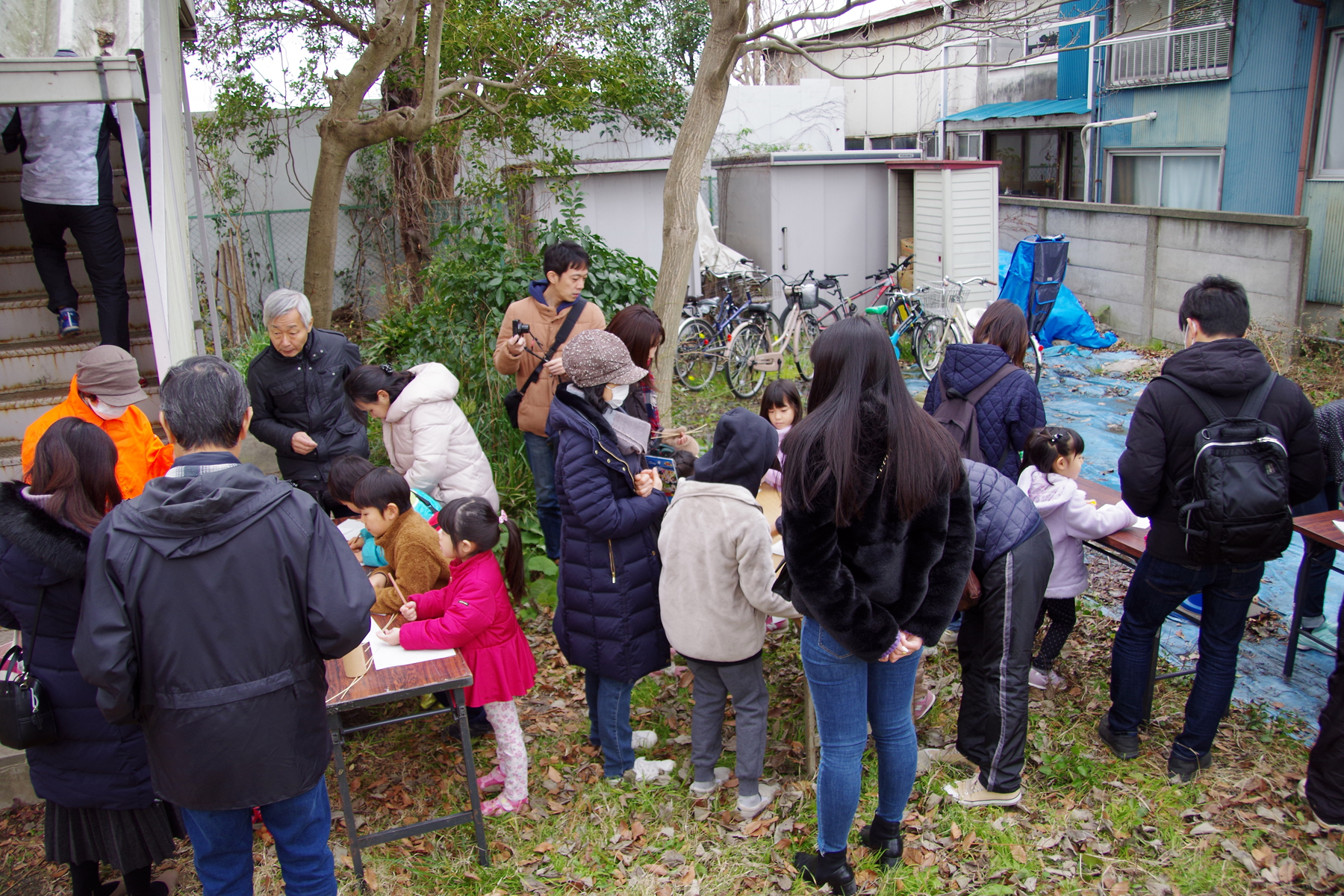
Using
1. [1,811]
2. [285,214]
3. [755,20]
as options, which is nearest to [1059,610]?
[1,811]

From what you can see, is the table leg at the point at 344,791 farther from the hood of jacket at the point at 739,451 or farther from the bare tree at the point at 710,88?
the bare tree at the point at 710,88

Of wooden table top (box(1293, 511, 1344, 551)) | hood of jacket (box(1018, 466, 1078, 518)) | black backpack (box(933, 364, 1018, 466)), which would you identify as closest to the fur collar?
black backpack (box(933, 364, 1018, 466))

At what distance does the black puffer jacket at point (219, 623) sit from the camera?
2248 millimetres

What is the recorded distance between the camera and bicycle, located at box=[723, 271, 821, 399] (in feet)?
32.2

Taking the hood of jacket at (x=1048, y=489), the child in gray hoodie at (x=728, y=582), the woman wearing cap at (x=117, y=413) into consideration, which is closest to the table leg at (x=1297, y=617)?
the hood of jacket at (x=1048, y=489)

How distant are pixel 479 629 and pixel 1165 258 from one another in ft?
37.1

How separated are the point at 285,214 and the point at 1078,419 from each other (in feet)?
34.1

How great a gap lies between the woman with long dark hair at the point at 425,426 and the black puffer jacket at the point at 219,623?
70.6 inches

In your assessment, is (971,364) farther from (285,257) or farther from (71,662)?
(285,257)

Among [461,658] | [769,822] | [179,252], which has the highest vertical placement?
[179,252]

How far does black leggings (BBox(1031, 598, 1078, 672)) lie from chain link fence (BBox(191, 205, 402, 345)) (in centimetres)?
963

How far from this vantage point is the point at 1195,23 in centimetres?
1267

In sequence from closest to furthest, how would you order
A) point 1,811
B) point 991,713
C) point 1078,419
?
point 991,713 → point 1,811 → point 1078,419

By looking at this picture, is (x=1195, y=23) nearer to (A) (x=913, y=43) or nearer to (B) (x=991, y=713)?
(A) (x=913, y=43)
